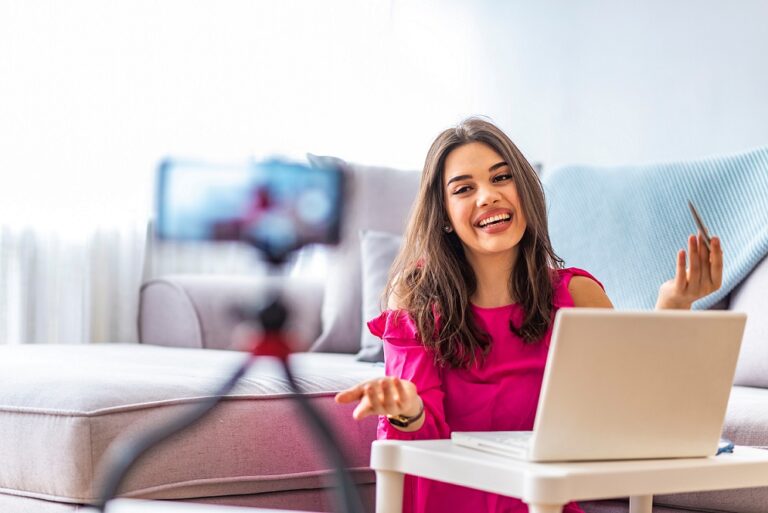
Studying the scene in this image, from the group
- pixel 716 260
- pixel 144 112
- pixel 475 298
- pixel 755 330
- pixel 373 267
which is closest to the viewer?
pixel 716 260

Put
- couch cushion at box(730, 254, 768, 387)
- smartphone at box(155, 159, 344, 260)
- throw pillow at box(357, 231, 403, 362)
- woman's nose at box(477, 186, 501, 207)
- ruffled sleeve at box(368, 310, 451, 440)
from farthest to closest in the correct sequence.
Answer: throw pillow at box(357, 231, 403, 362) → couch cushion at box(730, 254, 768, 387) → woman's nose at box(477, 186, 501, 207) → ruffled sleeve at box(368, 310, 451, 440) → smartphone at box(155, 159, 344, 260)

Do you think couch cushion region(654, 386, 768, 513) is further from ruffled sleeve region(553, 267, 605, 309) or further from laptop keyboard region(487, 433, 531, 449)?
laptop keyboard region(487, 433, 531, 449)

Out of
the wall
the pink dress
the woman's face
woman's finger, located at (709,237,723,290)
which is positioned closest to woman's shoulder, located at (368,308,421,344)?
the pink dress

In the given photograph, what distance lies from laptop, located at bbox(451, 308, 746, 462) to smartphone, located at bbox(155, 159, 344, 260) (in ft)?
1.31

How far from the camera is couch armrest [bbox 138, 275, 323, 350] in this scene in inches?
100

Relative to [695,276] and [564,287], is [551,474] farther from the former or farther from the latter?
[564,287]

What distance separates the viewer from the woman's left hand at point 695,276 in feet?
3.87

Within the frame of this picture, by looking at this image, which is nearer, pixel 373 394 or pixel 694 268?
pixel 373 394

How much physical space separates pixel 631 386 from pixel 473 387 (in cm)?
47

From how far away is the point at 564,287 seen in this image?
60.7 inches

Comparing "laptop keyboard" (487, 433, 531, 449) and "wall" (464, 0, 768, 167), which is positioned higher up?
"wall" (464, 0, 768, 167)

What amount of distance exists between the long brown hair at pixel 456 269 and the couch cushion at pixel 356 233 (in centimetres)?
86

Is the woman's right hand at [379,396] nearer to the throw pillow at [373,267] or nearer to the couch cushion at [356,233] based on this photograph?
the throw pillow at [373,267]

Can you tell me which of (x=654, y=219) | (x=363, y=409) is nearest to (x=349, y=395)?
(x=363, y=409)
